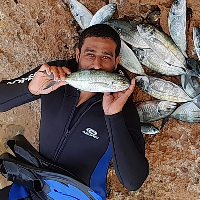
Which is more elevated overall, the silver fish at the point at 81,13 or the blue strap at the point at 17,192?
the silver fish at the point at 81,13

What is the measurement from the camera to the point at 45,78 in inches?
67.9

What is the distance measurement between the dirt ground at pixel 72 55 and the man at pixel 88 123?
558 millimetres

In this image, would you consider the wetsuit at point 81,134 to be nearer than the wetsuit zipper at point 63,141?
Yes

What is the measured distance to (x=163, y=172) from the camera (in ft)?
8.23

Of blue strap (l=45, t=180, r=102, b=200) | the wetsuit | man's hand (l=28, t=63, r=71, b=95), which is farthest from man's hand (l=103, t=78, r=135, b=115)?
blue strap (l=45, t=180, r=102, b=200)

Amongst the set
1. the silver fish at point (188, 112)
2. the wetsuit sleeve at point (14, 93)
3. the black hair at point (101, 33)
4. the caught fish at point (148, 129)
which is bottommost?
the caught fish at point (148, 129)

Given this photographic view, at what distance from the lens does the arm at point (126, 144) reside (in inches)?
67.5

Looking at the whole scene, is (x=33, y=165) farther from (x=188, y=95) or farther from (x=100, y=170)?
(x=188, y=95)

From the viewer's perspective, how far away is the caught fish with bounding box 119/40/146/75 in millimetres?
2400

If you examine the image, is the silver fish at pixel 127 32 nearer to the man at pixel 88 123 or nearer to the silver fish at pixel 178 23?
the silver fish at pixel 178 23

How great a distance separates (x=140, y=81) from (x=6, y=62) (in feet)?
3.67

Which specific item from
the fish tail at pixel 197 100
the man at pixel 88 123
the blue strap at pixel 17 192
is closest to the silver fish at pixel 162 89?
the fish tail at pixel 197 100

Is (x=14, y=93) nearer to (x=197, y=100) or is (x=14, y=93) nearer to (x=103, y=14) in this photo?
(x=103, y=14)

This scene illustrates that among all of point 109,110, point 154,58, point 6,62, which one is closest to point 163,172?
point 154,58
